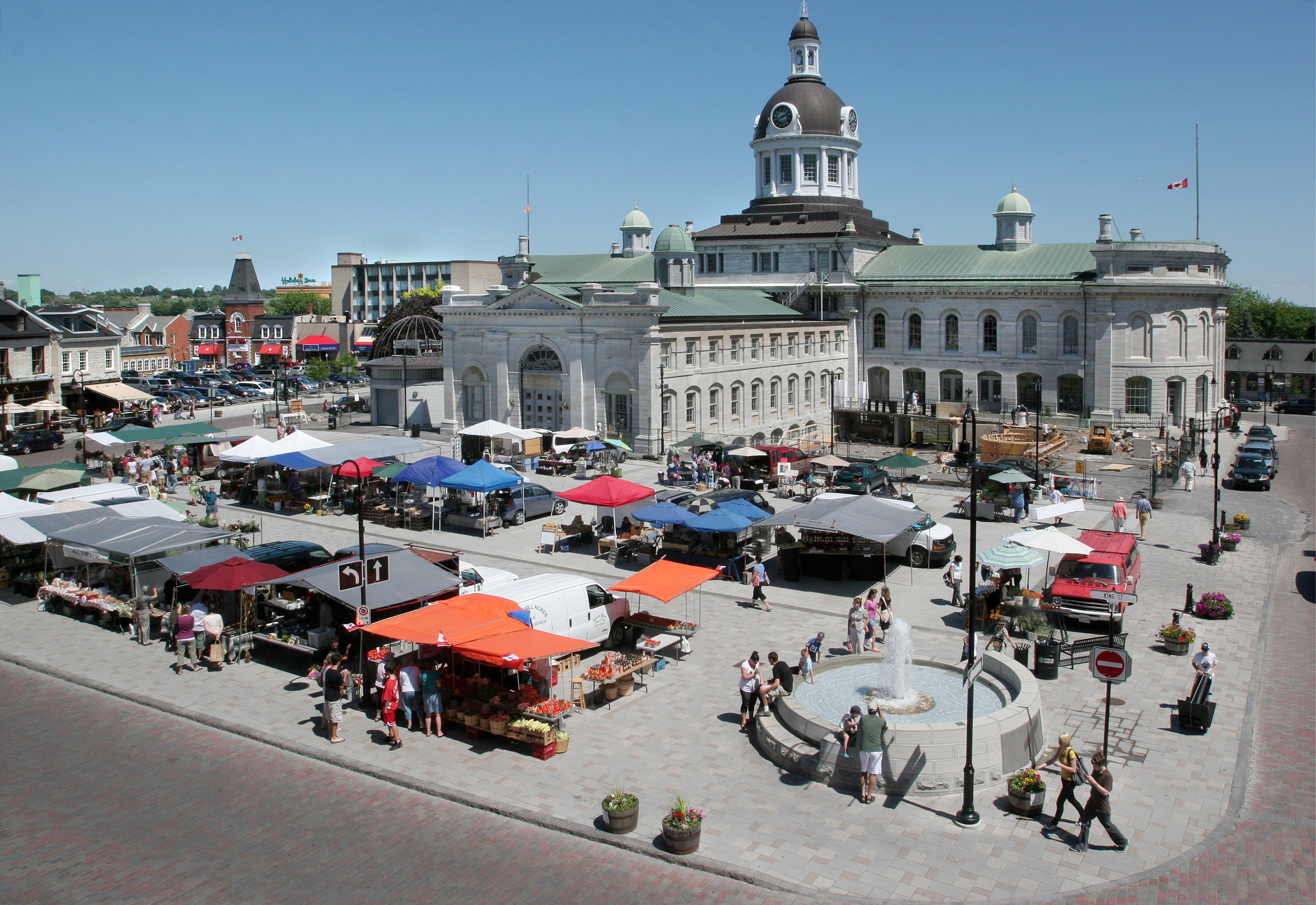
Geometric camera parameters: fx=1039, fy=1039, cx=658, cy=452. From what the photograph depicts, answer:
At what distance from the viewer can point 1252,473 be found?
1786 inches

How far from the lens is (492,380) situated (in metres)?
58.7

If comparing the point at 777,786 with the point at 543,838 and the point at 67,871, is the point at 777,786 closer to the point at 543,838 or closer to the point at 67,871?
the point at 543,838

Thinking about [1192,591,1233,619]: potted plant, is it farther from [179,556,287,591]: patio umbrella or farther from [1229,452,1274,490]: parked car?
[1229,452,1274,490]: parked car

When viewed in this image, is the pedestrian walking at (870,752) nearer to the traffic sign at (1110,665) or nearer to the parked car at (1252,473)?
the traffic sign at (1110,665)

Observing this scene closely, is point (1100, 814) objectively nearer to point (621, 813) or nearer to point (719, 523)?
point (621, 813)

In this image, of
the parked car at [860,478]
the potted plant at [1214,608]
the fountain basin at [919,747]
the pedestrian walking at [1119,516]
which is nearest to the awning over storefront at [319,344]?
the parked car at [860,478]

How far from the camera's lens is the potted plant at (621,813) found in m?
14.5

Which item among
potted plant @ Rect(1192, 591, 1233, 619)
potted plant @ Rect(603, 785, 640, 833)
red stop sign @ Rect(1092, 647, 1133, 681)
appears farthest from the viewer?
potted plant @ Rect(1192, 591, 1233, 619)

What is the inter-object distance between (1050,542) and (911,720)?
10093mm

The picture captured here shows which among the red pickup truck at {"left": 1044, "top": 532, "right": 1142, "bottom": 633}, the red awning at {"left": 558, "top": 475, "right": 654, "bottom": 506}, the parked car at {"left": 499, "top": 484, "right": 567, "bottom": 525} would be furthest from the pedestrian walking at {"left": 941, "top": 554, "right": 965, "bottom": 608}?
the parked car at {"left": 499, "top": 484, "right": 567, "bottom": 525}

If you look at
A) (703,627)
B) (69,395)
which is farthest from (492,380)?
(703,627)

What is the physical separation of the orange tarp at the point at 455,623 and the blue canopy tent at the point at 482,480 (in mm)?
13793

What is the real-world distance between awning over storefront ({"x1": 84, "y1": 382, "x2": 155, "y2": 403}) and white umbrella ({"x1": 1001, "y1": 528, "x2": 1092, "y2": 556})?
56.4 m

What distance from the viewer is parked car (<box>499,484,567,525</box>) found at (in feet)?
117
